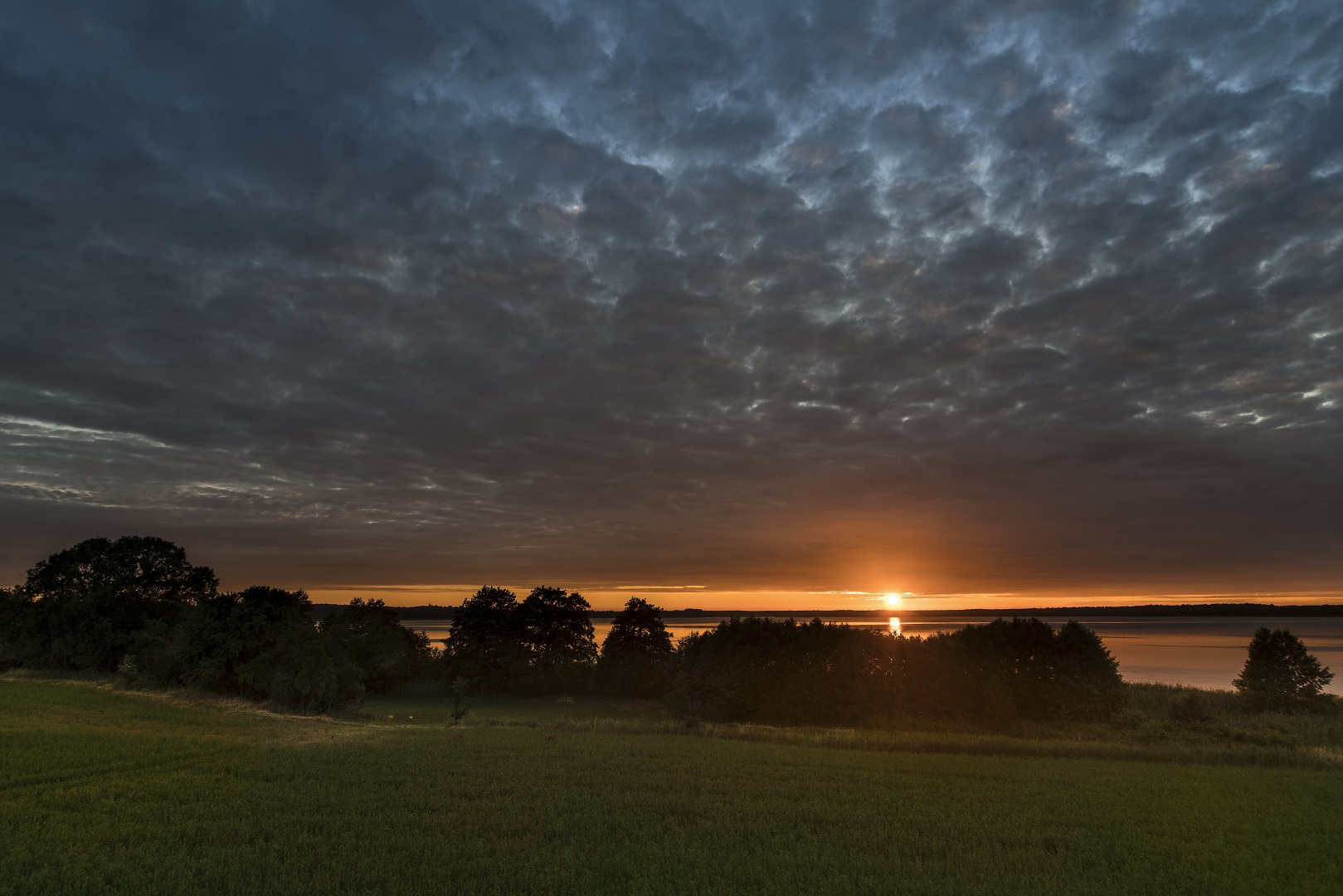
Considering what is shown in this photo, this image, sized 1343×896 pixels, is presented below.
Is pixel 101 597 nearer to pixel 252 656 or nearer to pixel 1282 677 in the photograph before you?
pixel 252 656

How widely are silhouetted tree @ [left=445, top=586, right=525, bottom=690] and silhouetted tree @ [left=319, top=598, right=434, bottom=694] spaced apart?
372 cm

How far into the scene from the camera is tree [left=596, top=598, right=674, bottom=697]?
6756 centimetres

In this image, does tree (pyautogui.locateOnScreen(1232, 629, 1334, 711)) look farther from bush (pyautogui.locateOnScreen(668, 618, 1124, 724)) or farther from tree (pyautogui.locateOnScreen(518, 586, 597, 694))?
tree (pyautogui.locateOnScreen(518, 586, 597, 694))

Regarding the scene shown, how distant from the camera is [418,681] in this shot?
231 ft

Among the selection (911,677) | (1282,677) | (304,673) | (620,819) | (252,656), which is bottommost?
(620,819)

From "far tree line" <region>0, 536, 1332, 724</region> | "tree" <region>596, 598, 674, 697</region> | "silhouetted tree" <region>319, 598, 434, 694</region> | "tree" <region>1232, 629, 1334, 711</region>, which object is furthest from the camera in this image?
"tree" <region>596, 598, 674, 697</region>

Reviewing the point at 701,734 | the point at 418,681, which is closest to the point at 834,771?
the point at 701,734

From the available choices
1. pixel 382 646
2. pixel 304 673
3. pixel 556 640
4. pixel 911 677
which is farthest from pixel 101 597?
pixel 911 677

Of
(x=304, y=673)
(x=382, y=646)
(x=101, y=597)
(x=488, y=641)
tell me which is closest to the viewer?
(x=304, y=673)

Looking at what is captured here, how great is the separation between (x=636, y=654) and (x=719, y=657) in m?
20.1

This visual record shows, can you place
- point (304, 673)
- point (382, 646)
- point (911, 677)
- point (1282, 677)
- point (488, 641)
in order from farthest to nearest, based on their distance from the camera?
point (488, 641) → point (382, 646) → point (1282, 677) → point (911, 677) → point (304, 673)

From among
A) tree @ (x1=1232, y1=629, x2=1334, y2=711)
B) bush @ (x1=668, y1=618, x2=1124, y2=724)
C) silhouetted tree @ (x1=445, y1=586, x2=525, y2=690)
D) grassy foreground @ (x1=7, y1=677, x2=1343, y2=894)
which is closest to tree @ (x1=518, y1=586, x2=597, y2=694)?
silhouetted tree @ (x1=445, y1=586, x2=525, y2=690)

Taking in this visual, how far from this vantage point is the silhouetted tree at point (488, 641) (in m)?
69.4

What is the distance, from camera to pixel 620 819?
16.4m
